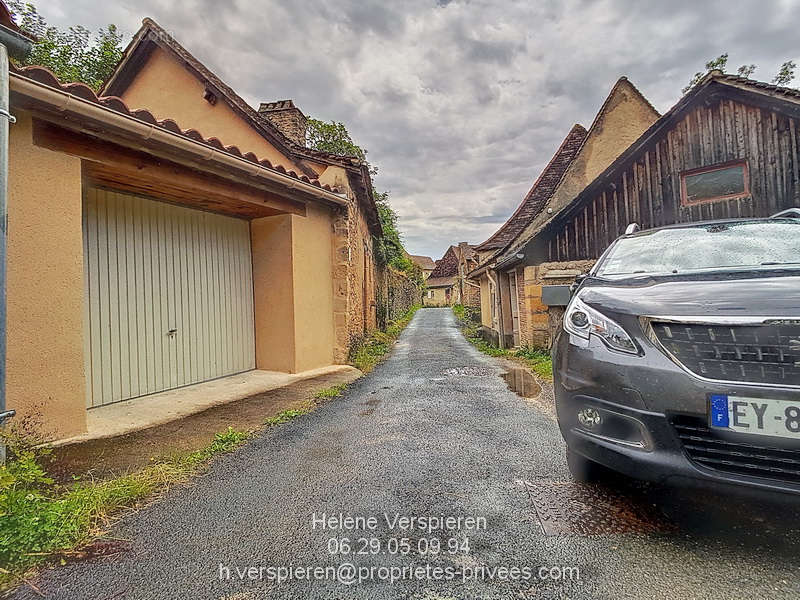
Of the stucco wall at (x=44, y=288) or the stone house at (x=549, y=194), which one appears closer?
the stucco wall at (x=44, y=288)

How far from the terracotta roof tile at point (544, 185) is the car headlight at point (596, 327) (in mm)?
9917

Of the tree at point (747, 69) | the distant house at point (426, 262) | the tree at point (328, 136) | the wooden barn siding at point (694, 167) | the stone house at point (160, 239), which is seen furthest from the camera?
the distant house at point (426, 262)

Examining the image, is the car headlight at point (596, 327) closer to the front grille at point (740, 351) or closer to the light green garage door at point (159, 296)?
the front grille at point (740, 351)

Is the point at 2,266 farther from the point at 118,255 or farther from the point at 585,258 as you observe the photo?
the point at 585,258

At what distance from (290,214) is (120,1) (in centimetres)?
515

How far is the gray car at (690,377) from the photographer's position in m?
1.48

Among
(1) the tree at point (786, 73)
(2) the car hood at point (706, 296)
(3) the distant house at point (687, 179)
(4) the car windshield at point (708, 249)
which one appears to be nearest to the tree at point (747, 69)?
(1) the tree at point (786, 73)

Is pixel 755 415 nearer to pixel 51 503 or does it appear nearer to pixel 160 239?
pixel 51 503

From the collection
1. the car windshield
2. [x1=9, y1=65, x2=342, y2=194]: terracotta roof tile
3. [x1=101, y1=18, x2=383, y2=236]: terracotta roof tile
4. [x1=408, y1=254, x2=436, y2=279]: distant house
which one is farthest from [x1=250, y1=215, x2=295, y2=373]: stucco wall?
[x1=408, y1=254, x2=436, y2=279]: distant house

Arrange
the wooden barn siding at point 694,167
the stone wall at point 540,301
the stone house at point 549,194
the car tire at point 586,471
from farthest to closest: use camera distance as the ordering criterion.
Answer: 1. the stone house at point 549,194
2. the stone wall at point 540,301
3. the wooden barn siding at point 694,167
4. the car tire at point 586,471

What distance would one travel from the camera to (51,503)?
78.8 inches

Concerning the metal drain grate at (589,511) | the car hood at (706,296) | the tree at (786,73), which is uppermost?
the tree at (786,73)

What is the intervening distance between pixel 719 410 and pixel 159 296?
5.65 meters

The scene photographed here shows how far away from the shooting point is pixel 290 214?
6027mm
